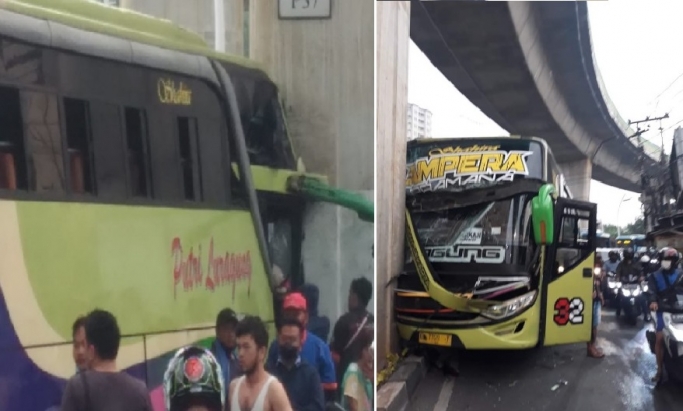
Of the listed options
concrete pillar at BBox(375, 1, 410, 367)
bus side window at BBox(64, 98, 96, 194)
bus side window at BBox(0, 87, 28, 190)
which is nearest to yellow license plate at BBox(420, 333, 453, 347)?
concrete pillar at BBox(375, 1, 410, 367)

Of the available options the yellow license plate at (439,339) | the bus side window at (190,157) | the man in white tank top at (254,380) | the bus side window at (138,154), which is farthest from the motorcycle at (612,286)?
the bus side window at (138,154)

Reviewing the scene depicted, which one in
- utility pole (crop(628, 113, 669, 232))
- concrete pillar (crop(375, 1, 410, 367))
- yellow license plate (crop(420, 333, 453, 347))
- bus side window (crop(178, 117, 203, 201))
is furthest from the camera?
yellow license plate (crop(420, 333, 453, 347))

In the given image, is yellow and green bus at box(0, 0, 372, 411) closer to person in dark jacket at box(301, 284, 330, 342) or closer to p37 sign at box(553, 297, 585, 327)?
person in dark jacket at box(301, 284, 330, 342)

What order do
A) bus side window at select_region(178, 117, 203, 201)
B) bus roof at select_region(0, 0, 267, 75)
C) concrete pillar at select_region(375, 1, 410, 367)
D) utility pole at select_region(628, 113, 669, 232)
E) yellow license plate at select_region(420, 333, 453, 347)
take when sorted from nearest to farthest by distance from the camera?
bus roof at select_region(0, 0, 267, 75) → bus side window at select_region(178, 117, 203, 201) → concrete pillar at select_region(375, 1, 410, 367) → utility pole at select_region(628, 113, 669, 232) → yellow license plate at select_region(420, 333, 453, 347)

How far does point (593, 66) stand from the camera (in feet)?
6.27

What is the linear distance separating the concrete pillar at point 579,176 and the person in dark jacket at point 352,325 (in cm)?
75

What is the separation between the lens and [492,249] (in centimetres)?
205

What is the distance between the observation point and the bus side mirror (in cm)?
193

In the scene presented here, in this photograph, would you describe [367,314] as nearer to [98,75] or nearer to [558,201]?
[558,201]

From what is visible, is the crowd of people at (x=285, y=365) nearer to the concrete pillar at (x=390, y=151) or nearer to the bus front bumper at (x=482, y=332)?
the concrete pillar at (x=390, y=151)

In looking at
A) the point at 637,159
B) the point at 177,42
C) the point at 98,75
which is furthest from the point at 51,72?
the point at 637,159

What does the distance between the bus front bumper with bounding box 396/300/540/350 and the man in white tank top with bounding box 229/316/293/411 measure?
1.62 feet

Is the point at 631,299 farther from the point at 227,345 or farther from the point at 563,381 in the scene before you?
the point at 227,345

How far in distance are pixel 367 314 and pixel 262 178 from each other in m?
0.51
